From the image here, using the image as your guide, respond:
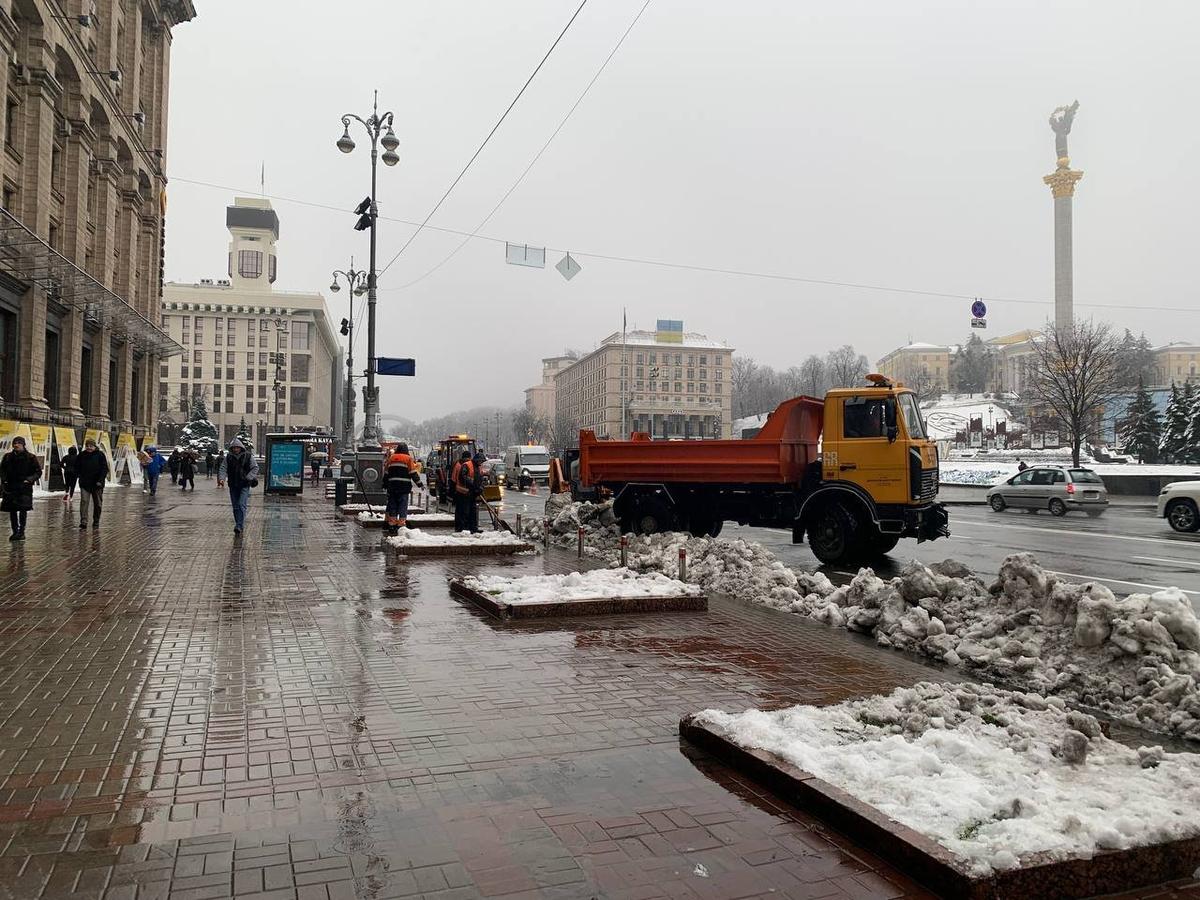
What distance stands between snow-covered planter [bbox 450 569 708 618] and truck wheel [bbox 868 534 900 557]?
5.70 m

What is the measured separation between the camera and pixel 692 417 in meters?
102

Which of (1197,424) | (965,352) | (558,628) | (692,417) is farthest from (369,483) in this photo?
(965,352)

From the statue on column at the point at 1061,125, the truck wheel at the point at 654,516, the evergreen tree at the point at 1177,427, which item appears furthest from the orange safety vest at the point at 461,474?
the statue on column at the point at 1061,125

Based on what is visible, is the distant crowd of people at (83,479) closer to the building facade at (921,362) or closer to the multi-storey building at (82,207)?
the multi-storey building at (82,207)

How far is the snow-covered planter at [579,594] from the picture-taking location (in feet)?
28.6

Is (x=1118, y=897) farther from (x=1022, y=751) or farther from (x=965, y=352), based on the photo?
(x=965, y=352)

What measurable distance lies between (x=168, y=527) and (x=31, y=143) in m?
20.7

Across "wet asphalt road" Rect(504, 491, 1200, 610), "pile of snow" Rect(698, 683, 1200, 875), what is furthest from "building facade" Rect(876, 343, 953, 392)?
"pile of snow" Rect(698, 683, 1200, 875)

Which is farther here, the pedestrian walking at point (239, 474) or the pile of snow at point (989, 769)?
the pedestrian walking at point (239, 474)

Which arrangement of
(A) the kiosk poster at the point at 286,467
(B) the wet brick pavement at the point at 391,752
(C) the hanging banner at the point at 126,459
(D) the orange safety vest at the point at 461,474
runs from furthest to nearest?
(C) the hanging banner at the point at 126,459 → (A) the kiosk poster at the point at 286,467 → (D) the orange safety vest at the point at 461,474 → (B) the wet brick pavement at the point at 391,752

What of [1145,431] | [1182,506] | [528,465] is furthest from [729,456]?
[1145,431]

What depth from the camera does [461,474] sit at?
16125mm

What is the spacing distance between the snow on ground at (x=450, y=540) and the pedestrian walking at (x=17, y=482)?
5.81m

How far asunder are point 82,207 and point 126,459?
11.2 metres
